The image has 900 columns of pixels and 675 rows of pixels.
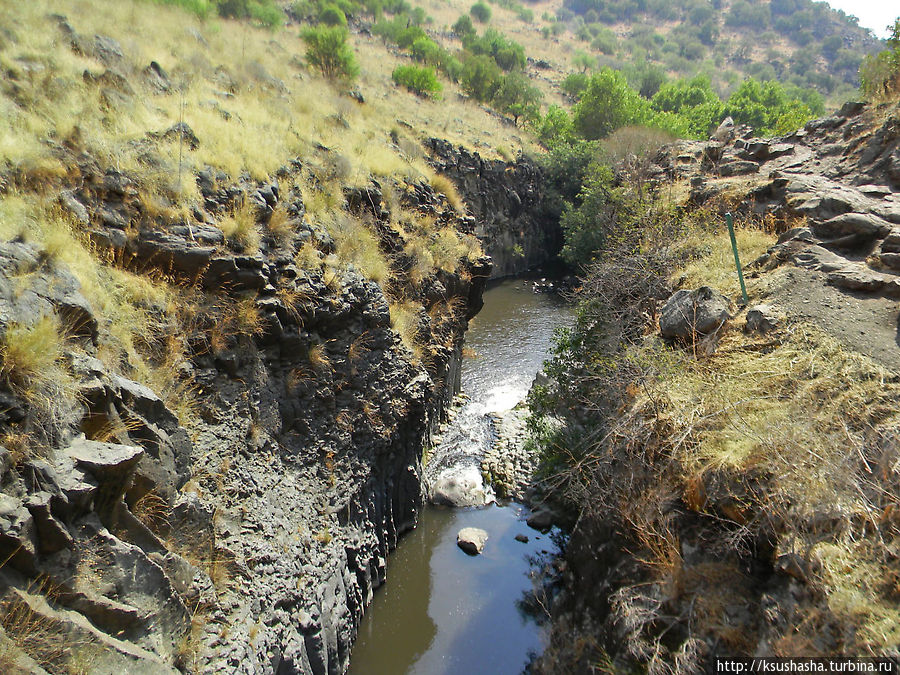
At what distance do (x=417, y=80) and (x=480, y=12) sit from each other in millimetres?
58751

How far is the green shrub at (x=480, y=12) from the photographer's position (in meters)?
81.6

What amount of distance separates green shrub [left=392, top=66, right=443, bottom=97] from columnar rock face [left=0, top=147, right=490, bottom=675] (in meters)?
28.1

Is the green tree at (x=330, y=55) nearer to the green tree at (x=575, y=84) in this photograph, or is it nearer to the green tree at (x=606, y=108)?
the green tree at (x=606, y=108)

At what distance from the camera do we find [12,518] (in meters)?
3.95

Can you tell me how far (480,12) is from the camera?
81875 mm

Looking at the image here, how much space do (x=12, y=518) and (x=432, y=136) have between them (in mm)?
26240

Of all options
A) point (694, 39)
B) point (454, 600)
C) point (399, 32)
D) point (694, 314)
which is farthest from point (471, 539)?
point (694, 39)

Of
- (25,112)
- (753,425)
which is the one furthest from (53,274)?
(753,425)

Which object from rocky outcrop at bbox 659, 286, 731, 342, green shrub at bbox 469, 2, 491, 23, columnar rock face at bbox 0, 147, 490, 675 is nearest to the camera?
columnar rock face at bbox 0, 147, 490, 675

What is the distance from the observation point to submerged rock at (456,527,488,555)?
35.9ft

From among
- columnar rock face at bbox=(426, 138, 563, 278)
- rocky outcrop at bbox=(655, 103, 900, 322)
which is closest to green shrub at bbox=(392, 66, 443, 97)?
columnar rock face at bbox=(426, 138, 563, 278)

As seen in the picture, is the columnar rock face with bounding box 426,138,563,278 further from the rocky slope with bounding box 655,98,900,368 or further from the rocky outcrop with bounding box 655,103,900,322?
the rocky slope with bounding box 655,98,900,368

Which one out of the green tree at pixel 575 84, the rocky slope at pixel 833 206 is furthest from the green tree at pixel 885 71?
the green tree at pixel 575 84

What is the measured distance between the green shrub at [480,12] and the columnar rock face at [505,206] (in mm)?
63108
